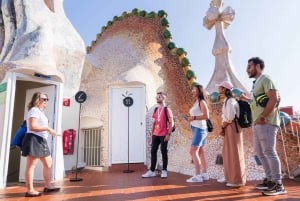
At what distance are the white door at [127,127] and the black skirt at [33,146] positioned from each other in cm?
374

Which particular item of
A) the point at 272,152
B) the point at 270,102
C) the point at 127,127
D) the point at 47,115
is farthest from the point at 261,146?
the point at 127,127

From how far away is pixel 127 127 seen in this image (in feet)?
24.6

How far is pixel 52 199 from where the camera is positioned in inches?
128

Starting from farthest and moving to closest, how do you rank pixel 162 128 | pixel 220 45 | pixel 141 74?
pixel 220 45, pixel 141 74, pixel 162 128

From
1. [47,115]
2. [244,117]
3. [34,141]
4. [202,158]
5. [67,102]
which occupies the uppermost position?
[67,102]

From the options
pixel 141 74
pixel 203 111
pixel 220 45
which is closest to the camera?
pixel 203 111

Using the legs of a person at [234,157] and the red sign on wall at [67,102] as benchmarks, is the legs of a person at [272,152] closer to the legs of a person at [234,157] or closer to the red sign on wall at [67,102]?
the legs of a person at [234,157]

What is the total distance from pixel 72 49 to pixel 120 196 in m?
5.78

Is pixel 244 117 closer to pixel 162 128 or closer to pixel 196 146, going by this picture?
pixel 196 146

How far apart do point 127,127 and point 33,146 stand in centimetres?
414

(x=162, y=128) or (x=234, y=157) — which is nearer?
(x=234, y=157)

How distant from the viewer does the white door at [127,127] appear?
736 cm

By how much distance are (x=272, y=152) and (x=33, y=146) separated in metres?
3.14

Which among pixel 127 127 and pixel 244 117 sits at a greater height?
pixel 127 127
